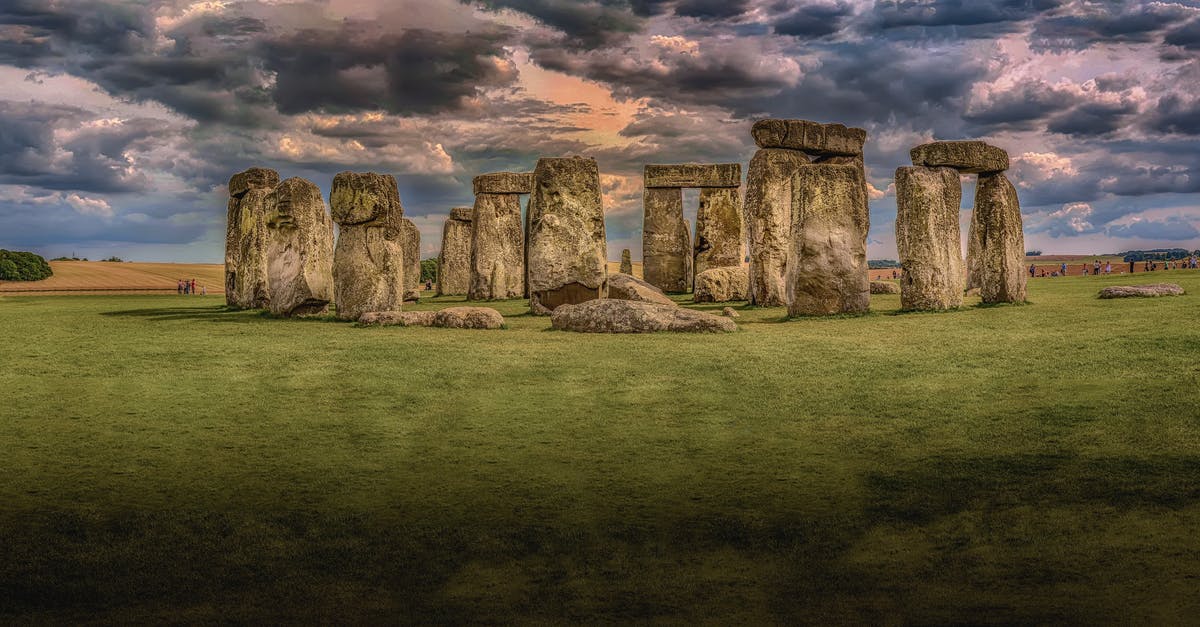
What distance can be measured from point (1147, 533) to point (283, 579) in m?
3.99

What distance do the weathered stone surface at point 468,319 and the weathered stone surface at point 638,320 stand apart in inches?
50.1

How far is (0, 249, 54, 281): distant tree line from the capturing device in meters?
37.2

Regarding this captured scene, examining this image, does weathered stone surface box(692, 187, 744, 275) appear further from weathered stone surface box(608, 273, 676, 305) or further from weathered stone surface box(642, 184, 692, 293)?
weathered stone surface box(608, 273, 676, 305)

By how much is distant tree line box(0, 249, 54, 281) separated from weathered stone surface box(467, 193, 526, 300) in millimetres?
21058

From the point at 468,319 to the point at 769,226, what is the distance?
24.3 feet

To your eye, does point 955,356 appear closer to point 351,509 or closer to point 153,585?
point 351,509

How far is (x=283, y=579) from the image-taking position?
4469 mm

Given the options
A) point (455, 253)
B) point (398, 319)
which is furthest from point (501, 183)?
point (398, 319)

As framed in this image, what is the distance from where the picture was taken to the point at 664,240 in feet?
94.7

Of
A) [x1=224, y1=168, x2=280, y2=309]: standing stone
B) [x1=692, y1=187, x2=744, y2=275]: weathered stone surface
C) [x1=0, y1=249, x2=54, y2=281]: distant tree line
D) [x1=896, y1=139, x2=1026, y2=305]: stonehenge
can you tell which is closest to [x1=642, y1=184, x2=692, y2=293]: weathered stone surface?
[x1=692, y1=187, x2=744, y2=275]: weathered stone surface

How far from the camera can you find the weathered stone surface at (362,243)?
52.7ft

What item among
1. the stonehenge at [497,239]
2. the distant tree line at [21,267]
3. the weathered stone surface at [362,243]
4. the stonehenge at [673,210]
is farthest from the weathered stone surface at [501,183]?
the distant tree line at [21,267]

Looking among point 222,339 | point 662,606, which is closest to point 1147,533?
point 662,606

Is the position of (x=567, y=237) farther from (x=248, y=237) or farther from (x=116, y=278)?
(x=116, y=278)
